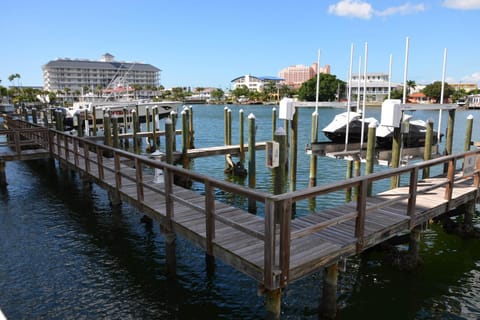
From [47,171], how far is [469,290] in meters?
18.1

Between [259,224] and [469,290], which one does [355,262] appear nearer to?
[469,290]

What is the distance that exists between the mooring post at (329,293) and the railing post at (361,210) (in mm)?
631

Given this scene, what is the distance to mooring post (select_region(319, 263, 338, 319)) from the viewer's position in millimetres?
5961

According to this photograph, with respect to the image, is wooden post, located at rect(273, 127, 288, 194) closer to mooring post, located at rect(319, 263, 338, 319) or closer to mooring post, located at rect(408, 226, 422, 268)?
mooring post, located at rect(319, 263, 338, 319)

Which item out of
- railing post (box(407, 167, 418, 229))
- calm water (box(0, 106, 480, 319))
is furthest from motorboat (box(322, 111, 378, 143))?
railing post (box(407, 167, 418, 229))

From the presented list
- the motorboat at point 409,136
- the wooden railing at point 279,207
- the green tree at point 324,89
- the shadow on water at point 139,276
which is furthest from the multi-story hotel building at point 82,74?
the wooden railing at point 279,207

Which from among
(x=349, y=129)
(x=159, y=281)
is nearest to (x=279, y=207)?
(x=159, y=281)

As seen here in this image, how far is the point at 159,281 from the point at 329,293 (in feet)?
12.0

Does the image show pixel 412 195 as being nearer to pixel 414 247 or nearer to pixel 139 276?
pixel 414 247

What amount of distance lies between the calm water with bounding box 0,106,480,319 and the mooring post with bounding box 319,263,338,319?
0.31 m

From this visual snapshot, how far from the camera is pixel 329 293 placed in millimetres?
6180

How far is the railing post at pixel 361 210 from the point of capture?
6.02 meters

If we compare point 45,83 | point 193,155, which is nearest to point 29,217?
point 193,155

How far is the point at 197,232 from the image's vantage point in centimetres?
649
